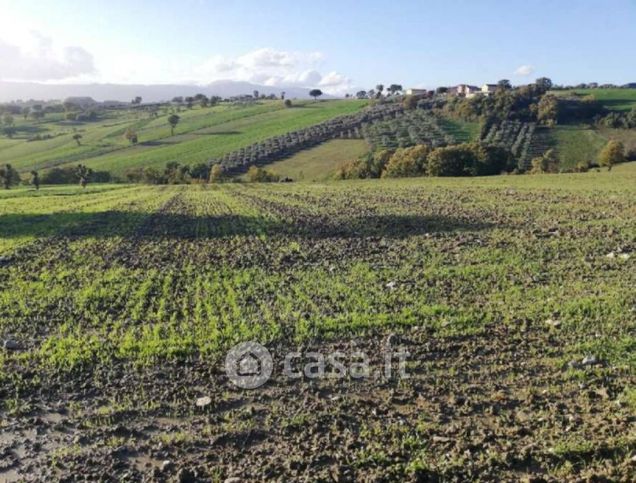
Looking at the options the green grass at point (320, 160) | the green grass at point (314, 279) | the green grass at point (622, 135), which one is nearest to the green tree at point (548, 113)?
the green grass at point (622, 135)

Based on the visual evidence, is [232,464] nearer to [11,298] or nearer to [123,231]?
[11,298]

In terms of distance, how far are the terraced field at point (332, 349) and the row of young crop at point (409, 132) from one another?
87.6m

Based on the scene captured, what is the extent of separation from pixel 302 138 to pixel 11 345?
119 metres

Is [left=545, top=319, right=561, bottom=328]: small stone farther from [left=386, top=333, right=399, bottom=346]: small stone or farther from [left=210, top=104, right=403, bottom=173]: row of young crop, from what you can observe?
[left=210, top=104, right=403, bottom=173]: row of young crop

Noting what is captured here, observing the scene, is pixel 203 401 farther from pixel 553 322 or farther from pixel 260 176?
pixel 260 176

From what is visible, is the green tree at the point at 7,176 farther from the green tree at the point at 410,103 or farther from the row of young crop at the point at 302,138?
the green tree at the point at 410,103

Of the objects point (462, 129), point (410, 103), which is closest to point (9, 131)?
point (410, 103)

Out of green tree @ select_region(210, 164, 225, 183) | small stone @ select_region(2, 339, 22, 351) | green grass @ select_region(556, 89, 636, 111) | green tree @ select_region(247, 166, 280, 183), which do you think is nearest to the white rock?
small stone @ select_region(2, 339, 22, 351)

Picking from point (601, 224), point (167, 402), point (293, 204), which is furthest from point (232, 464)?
point (293, 204)

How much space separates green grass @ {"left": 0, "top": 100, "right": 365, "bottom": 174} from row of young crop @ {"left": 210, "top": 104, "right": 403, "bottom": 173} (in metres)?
5.53

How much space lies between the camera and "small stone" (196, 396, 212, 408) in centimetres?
813

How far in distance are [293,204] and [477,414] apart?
32010 millimetres

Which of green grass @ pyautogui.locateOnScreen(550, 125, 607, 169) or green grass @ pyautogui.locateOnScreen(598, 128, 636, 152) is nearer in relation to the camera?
green grass @ pyautogui.locateOnScreen(550, 125, 607, 169)

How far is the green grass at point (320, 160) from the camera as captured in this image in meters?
99.4
